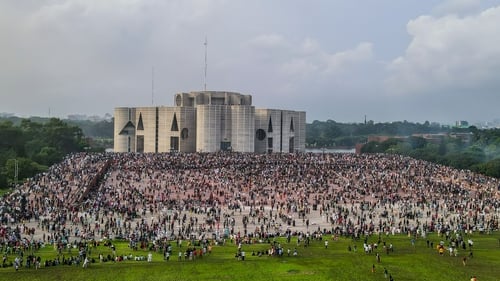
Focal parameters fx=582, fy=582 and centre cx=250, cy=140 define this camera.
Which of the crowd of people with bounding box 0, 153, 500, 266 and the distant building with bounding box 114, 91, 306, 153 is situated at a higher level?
the distant building with bounding box 114, 91, 306, 153

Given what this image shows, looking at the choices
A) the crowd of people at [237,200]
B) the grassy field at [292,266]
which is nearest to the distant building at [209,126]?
the crowd of people at [237,200]

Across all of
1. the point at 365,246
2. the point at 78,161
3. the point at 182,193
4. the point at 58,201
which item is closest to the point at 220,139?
the point at 78,161

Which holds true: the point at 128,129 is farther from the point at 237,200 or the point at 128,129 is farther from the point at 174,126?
the point at 237,200

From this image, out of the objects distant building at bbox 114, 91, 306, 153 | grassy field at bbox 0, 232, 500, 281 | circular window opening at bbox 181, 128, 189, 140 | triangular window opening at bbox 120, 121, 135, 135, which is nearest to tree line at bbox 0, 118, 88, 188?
triangular window opening at bbox 120, 121, 135, 135

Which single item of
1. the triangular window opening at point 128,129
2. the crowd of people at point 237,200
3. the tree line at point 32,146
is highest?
the triangular window opening at point 128,129

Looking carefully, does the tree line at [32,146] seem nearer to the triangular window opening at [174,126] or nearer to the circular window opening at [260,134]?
the triangular window opening at [174,126]

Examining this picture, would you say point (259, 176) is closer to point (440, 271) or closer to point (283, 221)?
point (283, 221)

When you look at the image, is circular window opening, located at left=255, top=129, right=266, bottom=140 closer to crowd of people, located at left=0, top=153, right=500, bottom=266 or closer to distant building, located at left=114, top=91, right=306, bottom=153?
distant building, located at left=114, top=91, right=306, bottom=153
